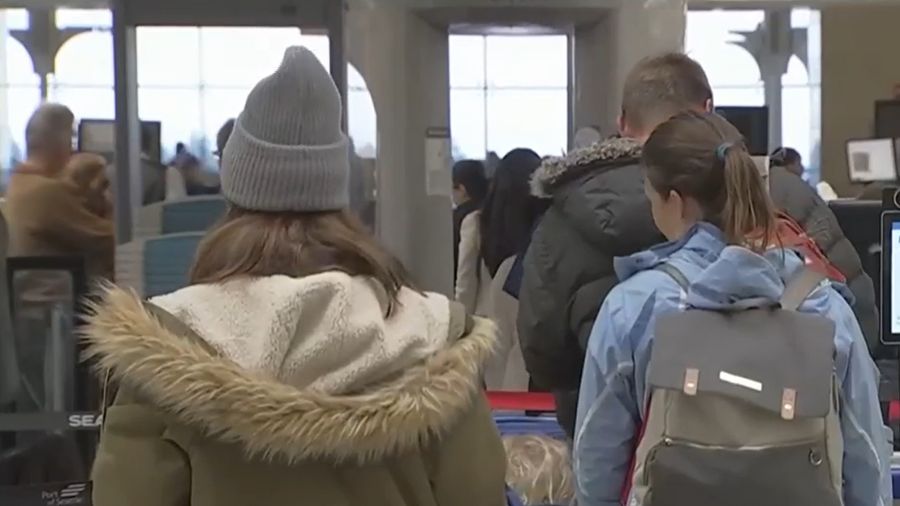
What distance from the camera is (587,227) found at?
217cm

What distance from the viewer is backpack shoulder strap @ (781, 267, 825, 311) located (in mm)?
1791

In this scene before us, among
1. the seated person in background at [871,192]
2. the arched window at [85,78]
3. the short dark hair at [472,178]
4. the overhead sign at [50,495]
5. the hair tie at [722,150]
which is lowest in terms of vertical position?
the overhead sign at [50,495]

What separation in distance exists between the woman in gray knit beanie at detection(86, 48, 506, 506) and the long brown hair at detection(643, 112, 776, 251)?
53 centimetres

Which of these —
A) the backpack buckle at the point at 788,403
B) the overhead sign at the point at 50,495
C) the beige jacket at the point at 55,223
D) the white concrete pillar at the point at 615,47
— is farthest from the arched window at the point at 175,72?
the backpack buckle at the point at 788,403

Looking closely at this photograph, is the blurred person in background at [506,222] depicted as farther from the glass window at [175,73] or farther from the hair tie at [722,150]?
the hair tie at [722,150]

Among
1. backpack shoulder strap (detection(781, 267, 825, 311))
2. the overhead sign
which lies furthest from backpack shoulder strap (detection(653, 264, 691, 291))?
the overhead sign

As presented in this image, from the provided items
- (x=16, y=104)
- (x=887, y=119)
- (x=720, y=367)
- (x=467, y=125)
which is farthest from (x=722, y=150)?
(x=887, y=119)

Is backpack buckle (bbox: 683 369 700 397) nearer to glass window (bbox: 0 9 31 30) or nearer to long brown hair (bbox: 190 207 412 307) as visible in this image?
long brown hair (bbox: 190 207 412 307)

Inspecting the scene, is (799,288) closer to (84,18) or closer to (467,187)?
(467,187)

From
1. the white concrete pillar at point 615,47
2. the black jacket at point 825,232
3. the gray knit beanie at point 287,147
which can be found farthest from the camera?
the white concrete pillar at point 615,47

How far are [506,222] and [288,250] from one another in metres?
3.41

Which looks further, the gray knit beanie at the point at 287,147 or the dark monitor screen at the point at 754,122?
the dark monitor screen at the point at 754,122

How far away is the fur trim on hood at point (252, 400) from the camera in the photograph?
1.29 metres

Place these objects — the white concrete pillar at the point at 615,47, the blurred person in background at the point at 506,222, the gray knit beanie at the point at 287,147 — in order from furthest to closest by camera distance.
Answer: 1. the white concrete pillar at the point at 615,47
2. the blurred person in background at the point at 506,222
3. the gray knit beanie at the point at 287,147
